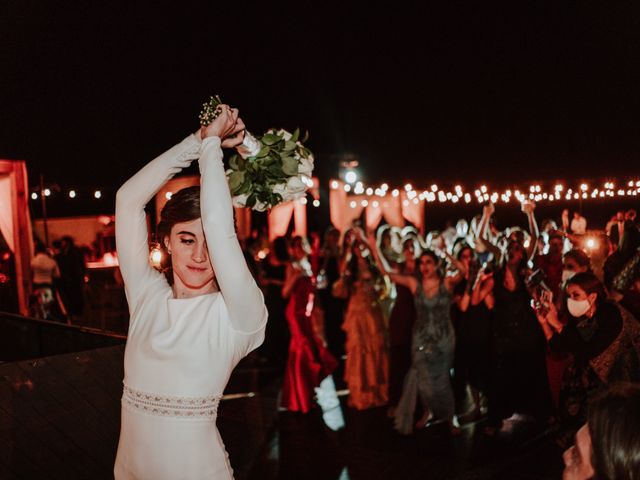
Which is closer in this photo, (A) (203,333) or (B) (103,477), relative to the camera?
(A) (203,333)

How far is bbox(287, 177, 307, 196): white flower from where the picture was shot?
2.12 metres

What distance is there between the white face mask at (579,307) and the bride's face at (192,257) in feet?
10.7

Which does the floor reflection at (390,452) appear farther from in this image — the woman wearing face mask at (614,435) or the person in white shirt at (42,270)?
the person in white shirt at (42,270)

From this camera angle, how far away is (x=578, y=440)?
156 centimetres

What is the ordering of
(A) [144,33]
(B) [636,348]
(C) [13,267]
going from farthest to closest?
(C) [13,267] < (A) [144,33] < (B) [636,348]

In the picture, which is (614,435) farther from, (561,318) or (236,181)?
(561,318)

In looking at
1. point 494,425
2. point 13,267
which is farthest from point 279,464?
point 13,267

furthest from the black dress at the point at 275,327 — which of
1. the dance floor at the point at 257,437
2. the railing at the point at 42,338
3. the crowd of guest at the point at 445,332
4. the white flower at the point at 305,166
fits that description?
the white flower at the point at 305,166

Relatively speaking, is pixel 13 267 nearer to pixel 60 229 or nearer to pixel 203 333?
pixel 60 229

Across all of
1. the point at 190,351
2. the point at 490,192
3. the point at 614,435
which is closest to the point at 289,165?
the point at 190,351

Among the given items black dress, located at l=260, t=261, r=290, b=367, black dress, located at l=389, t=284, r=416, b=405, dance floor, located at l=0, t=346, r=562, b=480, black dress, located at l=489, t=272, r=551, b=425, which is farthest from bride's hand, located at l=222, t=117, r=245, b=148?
black dress, located at l=260, t=261, r=290, b=367

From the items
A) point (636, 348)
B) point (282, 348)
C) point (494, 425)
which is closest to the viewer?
point (636, 348)

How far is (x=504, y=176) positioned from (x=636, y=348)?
29.7 ft

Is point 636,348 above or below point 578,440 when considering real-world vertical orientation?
below
